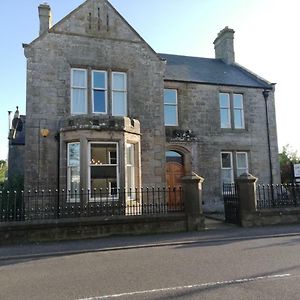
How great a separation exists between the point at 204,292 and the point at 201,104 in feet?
49.6

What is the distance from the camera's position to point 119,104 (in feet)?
53.0

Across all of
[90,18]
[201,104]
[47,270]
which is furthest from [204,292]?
[201,104]

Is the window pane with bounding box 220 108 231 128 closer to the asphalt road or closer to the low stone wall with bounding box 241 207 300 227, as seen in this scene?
the low stone wall with bounding box 241 207 300 227

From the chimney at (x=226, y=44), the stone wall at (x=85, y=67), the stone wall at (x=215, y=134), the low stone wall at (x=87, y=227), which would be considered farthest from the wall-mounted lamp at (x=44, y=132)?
the chimney at (x=226, y=44)

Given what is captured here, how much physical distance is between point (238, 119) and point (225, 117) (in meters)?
0.84

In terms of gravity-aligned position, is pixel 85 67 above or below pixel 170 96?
above

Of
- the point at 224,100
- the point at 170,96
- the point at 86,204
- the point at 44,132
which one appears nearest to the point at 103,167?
the point at 86,204

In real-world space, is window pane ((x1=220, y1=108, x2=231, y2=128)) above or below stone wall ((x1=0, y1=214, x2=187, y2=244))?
above

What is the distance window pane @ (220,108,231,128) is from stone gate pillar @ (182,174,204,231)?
27.1 feet

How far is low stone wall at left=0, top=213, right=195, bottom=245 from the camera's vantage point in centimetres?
1087

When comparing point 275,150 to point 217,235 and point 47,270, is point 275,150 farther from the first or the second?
point 47,270

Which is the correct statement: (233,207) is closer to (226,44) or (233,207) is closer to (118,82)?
(118,82)

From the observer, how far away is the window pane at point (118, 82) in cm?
1620

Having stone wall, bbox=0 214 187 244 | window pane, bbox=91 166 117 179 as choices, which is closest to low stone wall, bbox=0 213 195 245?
stone wall, bbox=0 214 187 244
